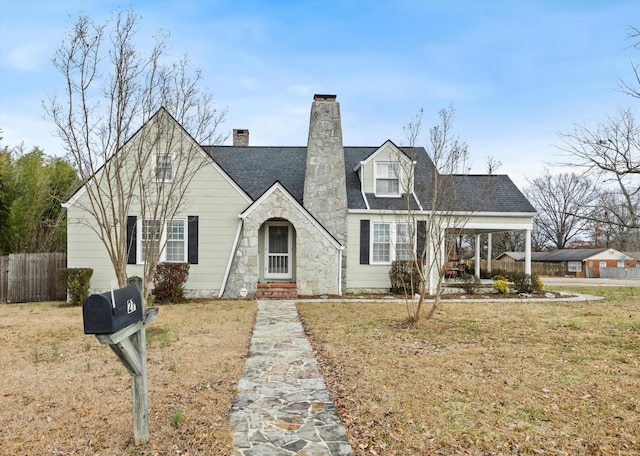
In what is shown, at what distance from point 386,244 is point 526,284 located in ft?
18.3

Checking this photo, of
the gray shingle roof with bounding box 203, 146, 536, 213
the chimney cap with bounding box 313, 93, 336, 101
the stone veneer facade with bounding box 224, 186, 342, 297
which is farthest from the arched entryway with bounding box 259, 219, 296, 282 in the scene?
the chimney cap with bounding box 313, 93, 336, 101

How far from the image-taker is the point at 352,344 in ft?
24.2

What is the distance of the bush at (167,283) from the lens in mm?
13109

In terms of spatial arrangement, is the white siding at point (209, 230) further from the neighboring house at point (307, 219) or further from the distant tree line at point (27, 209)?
the distant tree line at point (27, 209)

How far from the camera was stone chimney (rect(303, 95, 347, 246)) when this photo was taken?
15.3 m

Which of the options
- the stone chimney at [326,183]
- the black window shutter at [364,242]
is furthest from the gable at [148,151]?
the black window shutter at [364,242]

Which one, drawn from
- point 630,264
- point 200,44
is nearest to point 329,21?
point 200,44

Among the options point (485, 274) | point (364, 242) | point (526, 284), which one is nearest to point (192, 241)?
point (364, 242)

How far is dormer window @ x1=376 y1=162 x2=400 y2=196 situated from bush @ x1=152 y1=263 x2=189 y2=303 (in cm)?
798

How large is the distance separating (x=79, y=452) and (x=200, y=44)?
8.47m

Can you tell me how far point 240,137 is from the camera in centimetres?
2048

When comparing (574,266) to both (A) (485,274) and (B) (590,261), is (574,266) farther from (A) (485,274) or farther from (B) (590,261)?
(A) (485,274)

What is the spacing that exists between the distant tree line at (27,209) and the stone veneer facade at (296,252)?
6720mm

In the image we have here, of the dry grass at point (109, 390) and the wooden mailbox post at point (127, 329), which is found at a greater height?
the wooden mailbox post at point (127, 329)
